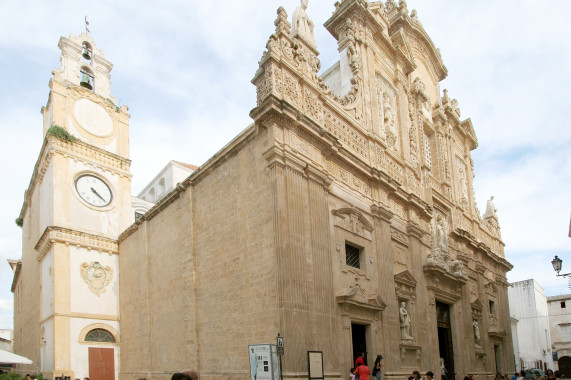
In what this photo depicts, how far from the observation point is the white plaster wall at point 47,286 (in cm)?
2111

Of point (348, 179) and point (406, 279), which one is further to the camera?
point (406, 279)

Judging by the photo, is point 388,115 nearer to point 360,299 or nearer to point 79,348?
point 360,299

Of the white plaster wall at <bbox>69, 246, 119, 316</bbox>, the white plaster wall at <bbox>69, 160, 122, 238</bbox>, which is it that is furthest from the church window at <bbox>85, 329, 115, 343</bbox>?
the white plaster wall at <bbox>69, 160, 122, 238</bbox>

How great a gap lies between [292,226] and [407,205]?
8.05 m

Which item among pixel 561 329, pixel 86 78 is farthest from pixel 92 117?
pixel 561 329

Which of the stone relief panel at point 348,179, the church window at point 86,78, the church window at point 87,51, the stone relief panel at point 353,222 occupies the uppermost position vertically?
the church window at point 87,51

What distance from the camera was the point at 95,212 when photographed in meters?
23.5

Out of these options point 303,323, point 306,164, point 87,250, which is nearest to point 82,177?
point 87,250

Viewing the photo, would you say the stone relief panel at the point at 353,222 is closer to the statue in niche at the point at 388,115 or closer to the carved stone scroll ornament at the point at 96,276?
the statue in niche at the point at 388,115

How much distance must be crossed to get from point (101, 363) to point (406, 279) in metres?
12.9

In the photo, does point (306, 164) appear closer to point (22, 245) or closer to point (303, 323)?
point (303, 323)

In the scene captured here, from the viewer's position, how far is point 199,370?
15156 millimetres

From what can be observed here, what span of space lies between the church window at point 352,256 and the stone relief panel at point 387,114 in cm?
495

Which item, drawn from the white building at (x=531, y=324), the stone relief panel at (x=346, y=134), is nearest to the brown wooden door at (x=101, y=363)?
the stone relief panel at (x=346, y=134)
